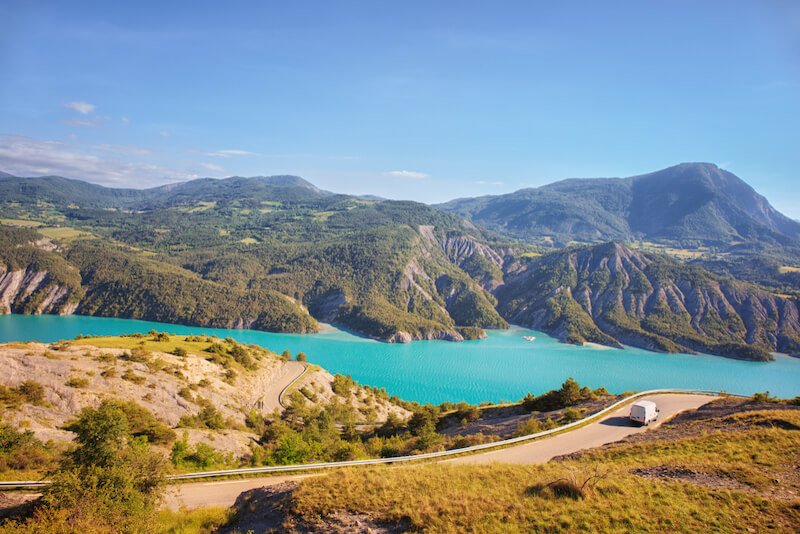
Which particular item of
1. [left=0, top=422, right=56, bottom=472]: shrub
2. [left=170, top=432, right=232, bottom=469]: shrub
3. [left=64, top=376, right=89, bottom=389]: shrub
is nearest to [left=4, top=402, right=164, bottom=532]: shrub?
[left=0, top=422, right=56, bottom=472]: shrub

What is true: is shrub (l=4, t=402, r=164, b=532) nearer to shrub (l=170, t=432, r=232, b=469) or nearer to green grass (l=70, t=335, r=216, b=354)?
shrub (l=170, t=432, r=232, b=469)

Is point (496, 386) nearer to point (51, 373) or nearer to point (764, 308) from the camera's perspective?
point (51, 373)

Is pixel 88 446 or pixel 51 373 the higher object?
pixel 88 446

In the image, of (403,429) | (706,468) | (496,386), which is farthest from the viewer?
(496,386)

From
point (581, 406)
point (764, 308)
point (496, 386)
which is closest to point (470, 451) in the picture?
point (581, 406)

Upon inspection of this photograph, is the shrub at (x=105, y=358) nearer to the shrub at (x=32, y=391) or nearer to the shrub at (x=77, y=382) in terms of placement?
the shrub at (x=77, y=382)

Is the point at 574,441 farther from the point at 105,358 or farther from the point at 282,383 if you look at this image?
the point at 282,383

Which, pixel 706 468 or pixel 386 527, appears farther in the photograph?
pixel 706 468

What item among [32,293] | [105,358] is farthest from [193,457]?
[32,293]
